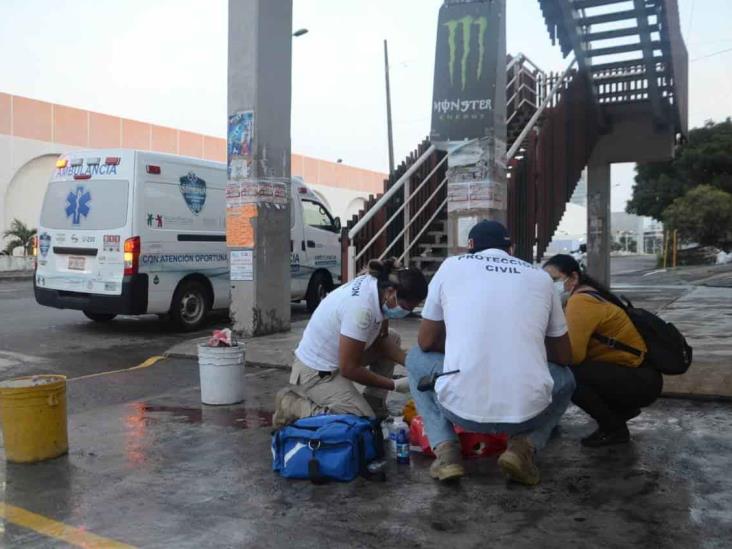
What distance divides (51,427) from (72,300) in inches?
215

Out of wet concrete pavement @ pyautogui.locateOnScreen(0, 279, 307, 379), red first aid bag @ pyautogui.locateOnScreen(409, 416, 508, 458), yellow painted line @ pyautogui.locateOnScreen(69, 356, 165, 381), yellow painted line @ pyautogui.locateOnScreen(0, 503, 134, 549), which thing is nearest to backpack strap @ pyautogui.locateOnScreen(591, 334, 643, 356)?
red first aid bag @ pyautogui.locateOnScreen(409, 416, 508, 458)

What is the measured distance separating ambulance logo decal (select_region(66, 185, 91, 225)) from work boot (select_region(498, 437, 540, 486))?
7.29 meters

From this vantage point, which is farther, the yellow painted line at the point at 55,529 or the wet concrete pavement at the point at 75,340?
the wet concrete pavement at the point at 75,340

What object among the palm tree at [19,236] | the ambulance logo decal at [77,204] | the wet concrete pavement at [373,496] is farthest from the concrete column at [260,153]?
the palm tree at [19,236]

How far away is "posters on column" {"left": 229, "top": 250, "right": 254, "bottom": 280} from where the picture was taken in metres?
8.95

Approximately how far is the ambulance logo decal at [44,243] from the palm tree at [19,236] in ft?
61.6

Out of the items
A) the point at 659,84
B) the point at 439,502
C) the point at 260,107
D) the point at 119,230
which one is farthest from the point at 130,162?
the point at 659,84

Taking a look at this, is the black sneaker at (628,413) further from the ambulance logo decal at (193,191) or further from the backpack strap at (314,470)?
the ambulance logo decal at (193,191)

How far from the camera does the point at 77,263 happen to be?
9.47 m

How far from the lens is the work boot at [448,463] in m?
3.76

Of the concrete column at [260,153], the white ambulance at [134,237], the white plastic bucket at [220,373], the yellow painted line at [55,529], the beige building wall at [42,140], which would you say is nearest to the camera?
the yellow painted line at [55,529]

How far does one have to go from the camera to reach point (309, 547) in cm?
310

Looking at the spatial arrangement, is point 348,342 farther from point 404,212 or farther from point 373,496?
point 404,212

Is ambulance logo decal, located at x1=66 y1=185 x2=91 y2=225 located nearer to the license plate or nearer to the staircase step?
the license plate
